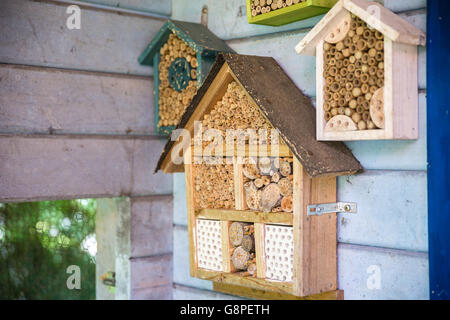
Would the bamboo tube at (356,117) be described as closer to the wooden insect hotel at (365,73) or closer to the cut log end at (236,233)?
the wooden insect hotel at (365,73)

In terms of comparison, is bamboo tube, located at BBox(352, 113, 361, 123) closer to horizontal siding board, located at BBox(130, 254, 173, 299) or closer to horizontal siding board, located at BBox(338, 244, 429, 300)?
horizontal siding board, located at BBox(338, 244, 429, 300)

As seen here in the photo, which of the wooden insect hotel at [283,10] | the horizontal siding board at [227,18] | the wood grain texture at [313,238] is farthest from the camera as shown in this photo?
the horizontal siding board at [227,18]

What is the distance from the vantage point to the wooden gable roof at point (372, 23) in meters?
2.53

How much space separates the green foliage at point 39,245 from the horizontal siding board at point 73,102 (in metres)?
1.22

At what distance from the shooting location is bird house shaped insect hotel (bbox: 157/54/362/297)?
9.39 ft

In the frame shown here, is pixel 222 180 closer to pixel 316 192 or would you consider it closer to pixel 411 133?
Answer: pixel 316 192

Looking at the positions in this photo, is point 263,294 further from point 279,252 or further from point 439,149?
point 439,149

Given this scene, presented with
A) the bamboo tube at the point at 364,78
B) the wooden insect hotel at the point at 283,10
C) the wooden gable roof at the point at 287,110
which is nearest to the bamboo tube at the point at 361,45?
the bamboo tube at the point at 364,78

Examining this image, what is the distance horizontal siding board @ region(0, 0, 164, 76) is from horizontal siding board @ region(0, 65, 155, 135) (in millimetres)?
64

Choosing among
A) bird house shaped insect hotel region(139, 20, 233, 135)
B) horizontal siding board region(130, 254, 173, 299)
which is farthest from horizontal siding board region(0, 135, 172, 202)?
horizontal siding board region(130, 254, 173, 299)

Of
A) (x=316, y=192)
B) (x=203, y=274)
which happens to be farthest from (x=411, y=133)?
(x=203, y=274)

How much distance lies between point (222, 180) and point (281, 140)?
461mm

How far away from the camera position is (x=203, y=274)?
10.9ft

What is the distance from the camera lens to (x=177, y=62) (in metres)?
3.72
